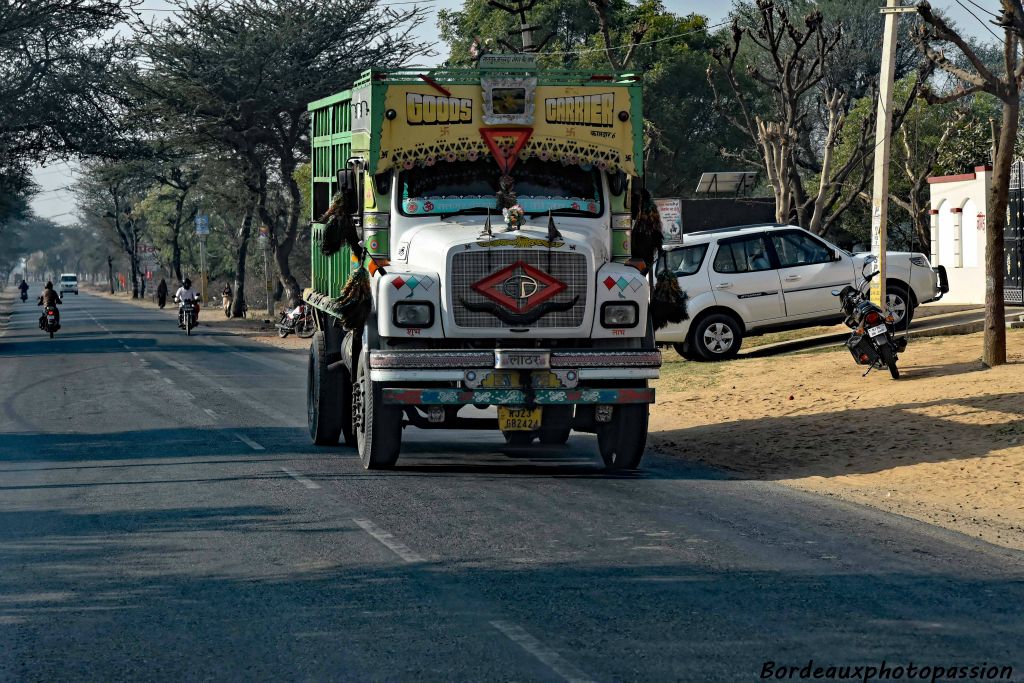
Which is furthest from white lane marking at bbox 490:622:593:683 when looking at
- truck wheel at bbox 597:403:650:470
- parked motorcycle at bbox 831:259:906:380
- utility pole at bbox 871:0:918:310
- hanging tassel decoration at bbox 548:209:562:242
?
utility pole at bbox 871:0:918:310

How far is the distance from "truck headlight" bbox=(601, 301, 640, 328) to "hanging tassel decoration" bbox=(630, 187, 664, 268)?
0.87m

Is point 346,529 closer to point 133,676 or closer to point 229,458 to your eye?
point 133,676

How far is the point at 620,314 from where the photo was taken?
40.3 feet

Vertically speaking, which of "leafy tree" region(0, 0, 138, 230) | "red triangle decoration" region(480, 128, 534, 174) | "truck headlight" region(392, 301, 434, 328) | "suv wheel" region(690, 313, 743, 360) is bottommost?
"suv wheel" region(690, 313, 743, 360)

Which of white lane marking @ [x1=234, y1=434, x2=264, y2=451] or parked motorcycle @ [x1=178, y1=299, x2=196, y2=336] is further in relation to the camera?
parked motorcycle @ [x1=178, y1=299, x2=196, y2=336]

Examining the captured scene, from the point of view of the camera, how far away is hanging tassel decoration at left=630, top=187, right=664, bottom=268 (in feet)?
42.8

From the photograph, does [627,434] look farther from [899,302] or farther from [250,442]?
[899,302]

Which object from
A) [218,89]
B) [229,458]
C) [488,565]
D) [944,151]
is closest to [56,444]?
[229,458]

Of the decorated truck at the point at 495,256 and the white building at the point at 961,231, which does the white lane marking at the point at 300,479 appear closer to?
the decorated truck at the point at 495,256

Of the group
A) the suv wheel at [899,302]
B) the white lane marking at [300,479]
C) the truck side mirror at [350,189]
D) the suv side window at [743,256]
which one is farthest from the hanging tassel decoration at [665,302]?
the suv wheel at [899,302]

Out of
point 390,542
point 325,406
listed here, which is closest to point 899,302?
point 325,406

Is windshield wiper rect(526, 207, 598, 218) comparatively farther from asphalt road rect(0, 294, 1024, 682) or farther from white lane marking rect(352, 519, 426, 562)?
white lane marking rect(352, 519, 426, 562)

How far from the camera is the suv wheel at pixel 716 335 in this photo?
23562 mm

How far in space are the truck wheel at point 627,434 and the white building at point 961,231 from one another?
2040cm
